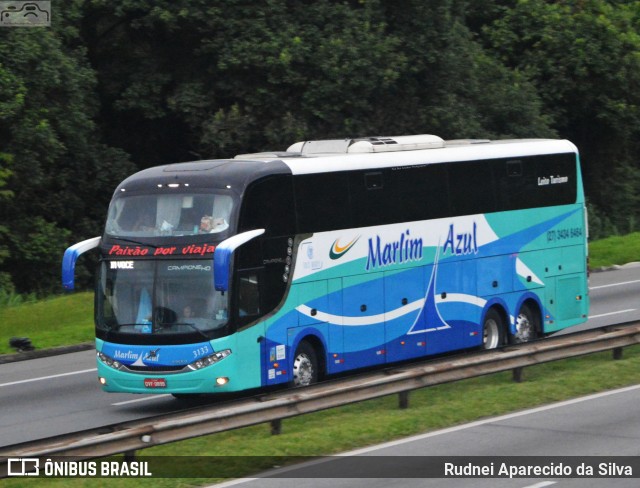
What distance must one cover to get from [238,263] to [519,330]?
711 centimetres

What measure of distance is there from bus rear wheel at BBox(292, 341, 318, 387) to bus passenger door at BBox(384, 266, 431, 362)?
1607 mm

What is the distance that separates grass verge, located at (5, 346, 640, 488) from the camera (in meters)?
12.7

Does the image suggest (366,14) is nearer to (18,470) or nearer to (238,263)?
(238,263)

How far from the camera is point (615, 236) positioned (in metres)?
41.2

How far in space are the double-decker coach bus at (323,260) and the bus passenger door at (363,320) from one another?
0.07 ft

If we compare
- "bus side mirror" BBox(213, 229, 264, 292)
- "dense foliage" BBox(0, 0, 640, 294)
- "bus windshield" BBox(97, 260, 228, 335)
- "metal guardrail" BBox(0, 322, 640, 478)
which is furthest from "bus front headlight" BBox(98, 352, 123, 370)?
"dense foliage" BBox(0, 0, 640, 294)

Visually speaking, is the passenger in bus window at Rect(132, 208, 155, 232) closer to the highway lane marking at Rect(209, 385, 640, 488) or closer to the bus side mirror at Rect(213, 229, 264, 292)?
the bus side mirror at Rect(213, 229, 264, 292)

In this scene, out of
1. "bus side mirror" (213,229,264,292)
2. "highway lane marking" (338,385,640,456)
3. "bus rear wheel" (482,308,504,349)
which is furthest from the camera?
"bus rear wheel" (482,308,504,349)

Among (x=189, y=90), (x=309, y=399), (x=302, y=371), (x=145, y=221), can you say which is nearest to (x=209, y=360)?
(x=302, y=371)

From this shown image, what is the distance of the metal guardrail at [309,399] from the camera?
1144 cm

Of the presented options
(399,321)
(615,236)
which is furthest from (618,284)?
(399,321)

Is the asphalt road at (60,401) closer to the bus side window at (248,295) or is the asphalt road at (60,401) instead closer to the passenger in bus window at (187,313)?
the passenger in bus window at (187,313)

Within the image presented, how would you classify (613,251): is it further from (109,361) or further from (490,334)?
(109,361)

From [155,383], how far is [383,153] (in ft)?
17.6
